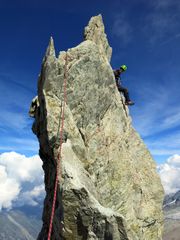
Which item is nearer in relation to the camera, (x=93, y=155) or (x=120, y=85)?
(x=93, y=155)

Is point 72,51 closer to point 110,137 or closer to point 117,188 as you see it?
point 110,137

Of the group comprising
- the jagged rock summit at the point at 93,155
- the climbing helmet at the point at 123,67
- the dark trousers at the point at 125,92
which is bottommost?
the jagged rock summit at the point at 93,155

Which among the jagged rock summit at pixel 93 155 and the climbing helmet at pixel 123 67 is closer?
the jagged rock summit at pixel 93 155

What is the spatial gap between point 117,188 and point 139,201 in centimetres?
429

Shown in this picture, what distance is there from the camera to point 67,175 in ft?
70.3

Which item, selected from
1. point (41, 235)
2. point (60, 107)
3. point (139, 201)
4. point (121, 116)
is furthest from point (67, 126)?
point (41, 235)

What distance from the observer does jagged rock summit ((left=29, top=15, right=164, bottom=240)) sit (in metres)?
21.2

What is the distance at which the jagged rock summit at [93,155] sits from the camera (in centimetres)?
2117

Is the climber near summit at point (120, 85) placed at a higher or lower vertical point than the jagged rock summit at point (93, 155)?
higher

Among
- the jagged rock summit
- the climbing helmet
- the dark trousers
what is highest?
the climbing helmet

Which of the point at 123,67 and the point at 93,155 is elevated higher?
the point at 123,67

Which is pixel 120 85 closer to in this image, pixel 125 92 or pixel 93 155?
pixel 125 92

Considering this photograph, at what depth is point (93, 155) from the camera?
90.6 feet

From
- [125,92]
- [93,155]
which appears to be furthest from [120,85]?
[93,155]
